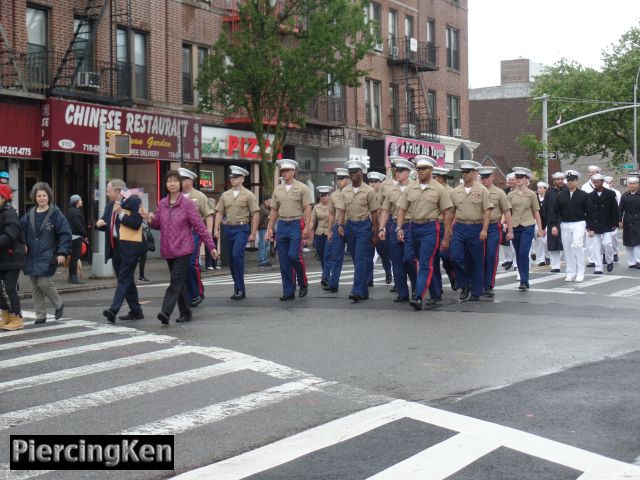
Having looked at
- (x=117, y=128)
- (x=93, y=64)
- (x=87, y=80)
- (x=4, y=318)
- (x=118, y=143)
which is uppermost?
(x=93, y=64)

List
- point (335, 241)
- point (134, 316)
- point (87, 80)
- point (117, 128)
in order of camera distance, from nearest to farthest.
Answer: point (134, 316), point (335, 241), point (87, 80), point (117, 128)

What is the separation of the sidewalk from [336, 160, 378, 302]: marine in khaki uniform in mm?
6393

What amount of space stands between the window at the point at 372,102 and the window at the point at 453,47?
709 centimetres

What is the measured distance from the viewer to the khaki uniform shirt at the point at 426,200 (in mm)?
13266

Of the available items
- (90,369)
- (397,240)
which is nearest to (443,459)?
(90,369)

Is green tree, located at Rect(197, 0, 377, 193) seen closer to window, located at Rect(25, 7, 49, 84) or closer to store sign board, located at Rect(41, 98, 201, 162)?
store sign board, located at Rect(41, 98, 201, 162)

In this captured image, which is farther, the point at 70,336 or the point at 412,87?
the point at 412,87

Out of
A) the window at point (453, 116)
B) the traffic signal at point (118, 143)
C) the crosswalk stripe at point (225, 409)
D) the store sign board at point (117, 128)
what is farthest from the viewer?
the window at point (453, 116)

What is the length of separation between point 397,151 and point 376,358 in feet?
109

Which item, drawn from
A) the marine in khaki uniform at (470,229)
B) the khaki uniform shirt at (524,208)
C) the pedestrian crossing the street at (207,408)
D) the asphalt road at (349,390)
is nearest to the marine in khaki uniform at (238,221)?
the asphalt road at (349,390)

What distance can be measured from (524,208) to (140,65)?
15122 mm

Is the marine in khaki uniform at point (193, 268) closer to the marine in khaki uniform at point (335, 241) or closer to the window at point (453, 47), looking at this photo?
the marine in khaki uniform at point (335, 241)

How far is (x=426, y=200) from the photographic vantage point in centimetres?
1329

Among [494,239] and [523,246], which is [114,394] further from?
[523,246]
